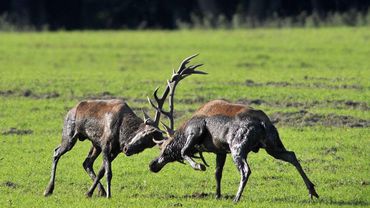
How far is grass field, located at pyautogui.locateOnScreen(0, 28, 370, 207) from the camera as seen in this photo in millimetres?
13969

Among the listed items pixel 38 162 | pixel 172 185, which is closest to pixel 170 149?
pixel 172 185

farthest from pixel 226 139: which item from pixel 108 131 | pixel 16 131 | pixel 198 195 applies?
pixel 16 131

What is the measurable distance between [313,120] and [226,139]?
6.76 metres

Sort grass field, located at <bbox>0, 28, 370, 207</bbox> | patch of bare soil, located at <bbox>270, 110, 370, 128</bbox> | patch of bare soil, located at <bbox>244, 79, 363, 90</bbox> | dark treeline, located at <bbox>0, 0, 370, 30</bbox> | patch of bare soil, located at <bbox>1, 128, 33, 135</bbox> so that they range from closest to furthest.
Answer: grass field, located at <bbox>0, 28, 370, 207</bbox>, patch of bare soil, located at <bbox>1, 128, 33, 135</bbox>, patch of bare soil, located at <bbox>270, 110, 370, 128</bbox>, patch of bare soil, located at <bbox>244, 79, 363, 90</bbox>, dark treeline, located at <bbox>0, 0, 370, 30</bbox>

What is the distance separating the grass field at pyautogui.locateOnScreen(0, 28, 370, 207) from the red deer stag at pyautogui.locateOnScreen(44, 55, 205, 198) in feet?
1.52

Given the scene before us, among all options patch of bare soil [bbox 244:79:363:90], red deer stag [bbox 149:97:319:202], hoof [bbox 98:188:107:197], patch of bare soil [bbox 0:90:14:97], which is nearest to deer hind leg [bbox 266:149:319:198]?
red deer stag [bbox 149:97:319:202]

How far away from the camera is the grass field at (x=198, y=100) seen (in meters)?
14.0

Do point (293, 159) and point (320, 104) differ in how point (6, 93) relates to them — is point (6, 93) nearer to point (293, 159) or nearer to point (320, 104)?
point (320, 104)

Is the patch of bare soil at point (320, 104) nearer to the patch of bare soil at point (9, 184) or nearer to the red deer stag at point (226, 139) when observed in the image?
the red deer stag at point (226, 139)

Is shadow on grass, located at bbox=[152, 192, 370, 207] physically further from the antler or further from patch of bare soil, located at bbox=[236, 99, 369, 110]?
patch of bare soil, located at bbox=[236, 99, 369, 110]

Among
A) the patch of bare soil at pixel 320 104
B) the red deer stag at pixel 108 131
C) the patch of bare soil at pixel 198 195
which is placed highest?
the red deer stag at pixel 108 131

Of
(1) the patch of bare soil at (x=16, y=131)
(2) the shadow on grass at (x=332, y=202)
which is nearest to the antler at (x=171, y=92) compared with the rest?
Result: (2) the shadow on grass at (x=332, y=202)

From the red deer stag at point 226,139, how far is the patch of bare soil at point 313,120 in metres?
5.76

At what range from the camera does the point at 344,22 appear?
4297 cm
